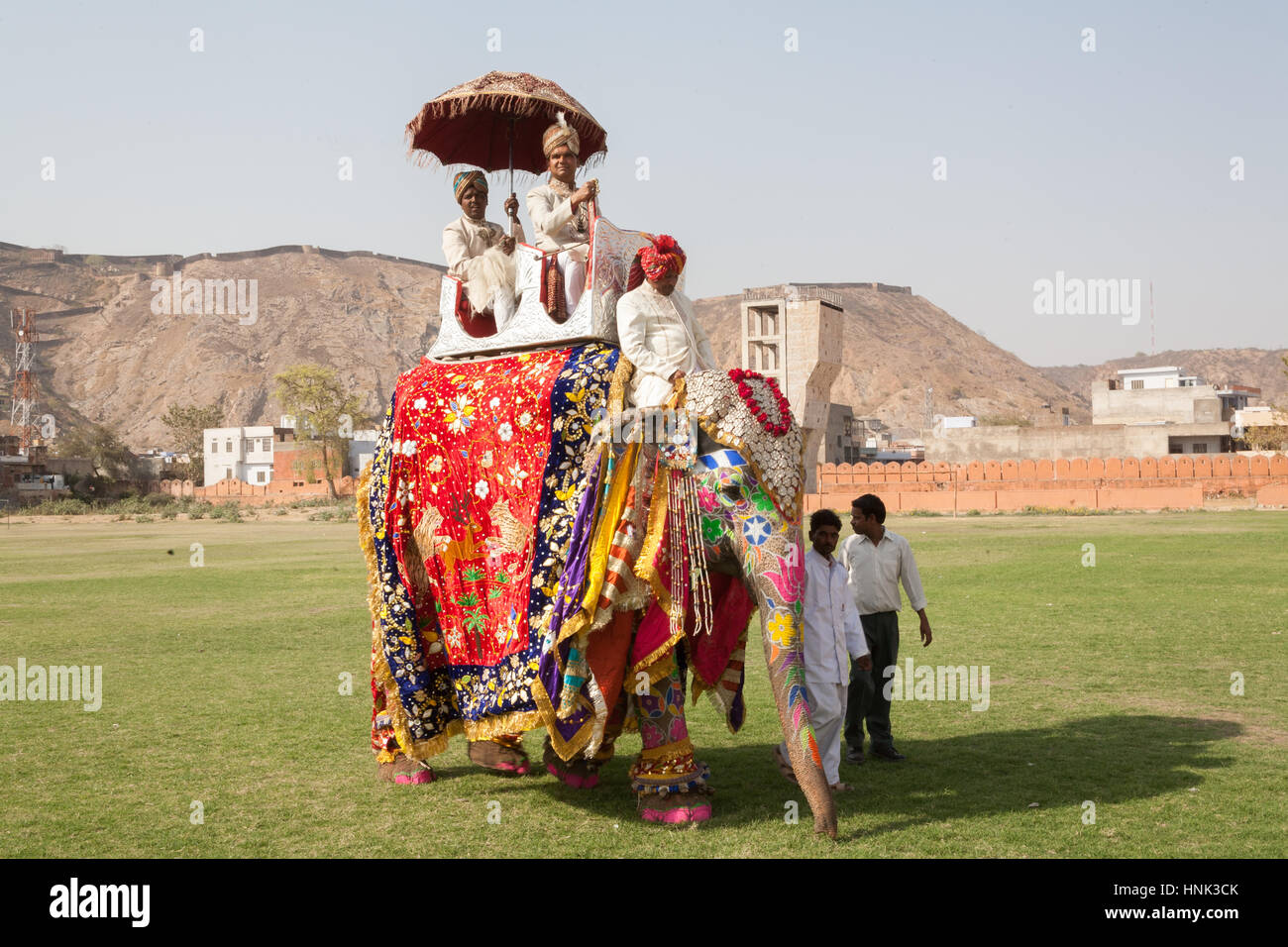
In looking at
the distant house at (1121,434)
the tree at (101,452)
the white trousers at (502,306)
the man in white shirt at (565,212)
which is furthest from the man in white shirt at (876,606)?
the tree at (101,452)

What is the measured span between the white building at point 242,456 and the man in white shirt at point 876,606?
3367 inches

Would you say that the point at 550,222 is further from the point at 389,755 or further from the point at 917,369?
the point at 917,369

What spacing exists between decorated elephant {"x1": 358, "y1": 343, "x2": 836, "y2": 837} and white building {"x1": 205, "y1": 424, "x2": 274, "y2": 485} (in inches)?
3352

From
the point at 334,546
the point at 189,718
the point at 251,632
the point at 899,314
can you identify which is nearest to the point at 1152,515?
the point at 334,546

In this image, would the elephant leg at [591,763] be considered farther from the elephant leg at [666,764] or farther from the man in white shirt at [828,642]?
Result: the man in white shirt at [828,642]

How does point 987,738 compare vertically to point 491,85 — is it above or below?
below

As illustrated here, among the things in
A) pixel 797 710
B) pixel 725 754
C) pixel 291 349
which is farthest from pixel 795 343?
pixel 291 349

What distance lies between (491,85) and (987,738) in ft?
18.6

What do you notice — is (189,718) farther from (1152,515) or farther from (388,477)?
(1152,515)

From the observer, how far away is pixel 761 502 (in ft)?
20.8

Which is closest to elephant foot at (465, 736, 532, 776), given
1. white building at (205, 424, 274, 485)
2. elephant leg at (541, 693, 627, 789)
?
elephant leg at (541, 693, 627, 789)

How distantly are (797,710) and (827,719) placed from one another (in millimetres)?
867

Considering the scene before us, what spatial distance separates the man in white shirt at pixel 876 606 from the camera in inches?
319

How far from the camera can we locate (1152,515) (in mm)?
40531
